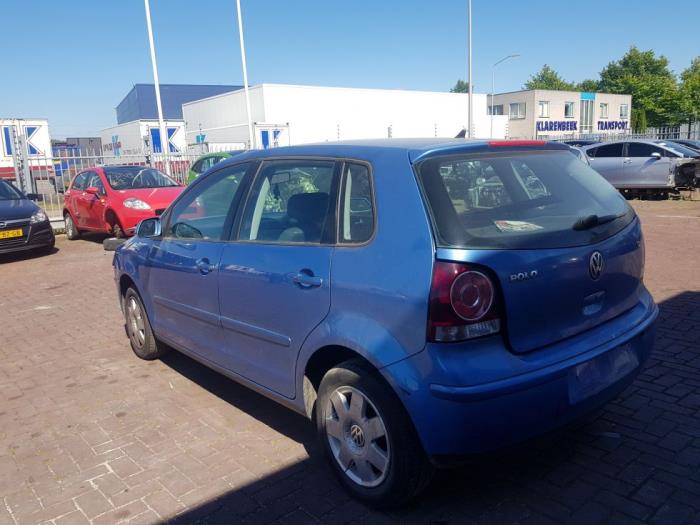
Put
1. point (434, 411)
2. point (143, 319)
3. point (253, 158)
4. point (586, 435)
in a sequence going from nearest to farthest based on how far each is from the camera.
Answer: point (434, 411), point (586, 435), point (253, 158), point (143, 319)

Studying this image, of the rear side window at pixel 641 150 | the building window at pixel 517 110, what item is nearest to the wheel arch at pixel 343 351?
the rear side window at pixel 641 150

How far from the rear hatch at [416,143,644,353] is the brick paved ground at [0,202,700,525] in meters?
0.58

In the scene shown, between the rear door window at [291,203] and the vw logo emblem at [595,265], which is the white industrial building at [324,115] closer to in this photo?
the rear door window at [291,203]

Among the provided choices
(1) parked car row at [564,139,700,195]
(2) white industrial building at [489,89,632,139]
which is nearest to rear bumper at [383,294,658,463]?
(1) parked car row at [564,139,700,195]

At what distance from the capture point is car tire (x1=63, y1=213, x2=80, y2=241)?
13.5m

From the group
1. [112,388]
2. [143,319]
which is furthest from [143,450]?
[143,319]

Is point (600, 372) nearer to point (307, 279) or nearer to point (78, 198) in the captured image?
point (307, 279)

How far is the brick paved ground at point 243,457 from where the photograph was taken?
9.50 ft

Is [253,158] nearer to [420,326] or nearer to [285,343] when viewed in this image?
[285,343]

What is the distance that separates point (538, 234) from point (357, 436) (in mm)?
1310

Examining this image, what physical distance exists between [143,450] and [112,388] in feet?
3.94

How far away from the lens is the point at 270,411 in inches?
162

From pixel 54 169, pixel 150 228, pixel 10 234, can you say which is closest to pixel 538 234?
pixel 150 228

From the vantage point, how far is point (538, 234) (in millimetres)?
2748
